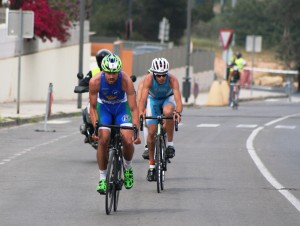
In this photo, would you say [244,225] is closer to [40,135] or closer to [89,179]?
[89,179]

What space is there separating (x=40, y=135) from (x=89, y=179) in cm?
1003

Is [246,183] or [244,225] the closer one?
[244,225]

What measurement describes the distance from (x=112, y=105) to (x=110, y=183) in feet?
3.87

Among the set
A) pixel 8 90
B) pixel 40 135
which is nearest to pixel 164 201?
pixel 40 135

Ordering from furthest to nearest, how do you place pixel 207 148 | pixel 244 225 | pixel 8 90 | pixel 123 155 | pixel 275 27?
pixel 275 27, pixel 8 90, pixel 207 148, pixel 123 155, pixel 244 225

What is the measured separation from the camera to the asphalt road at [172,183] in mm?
13094

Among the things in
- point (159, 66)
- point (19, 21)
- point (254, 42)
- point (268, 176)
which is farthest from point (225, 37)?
point (159, 66)

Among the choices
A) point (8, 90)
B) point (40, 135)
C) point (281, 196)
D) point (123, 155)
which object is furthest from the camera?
point (8, 90)

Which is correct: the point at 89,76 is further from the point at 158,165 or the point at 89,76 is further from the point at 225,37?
the point at 225,37

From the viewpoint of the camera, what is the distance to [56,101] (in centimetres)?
4378

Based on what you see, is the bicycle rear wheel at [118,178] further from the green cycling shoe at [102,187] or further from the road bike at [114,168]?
the green cycling shoe at [102,187]

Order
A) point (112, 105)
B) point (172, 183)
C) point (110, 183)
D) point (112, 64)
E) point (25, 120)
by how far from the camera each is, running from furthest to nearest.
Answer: point (25, 120), point (172, 183), point (112, 105), point (112, 64), point (110, 183)

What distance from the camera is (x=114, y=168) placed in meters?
13.7

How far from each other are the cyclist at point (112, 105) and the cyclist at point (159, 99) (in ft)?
6.19
